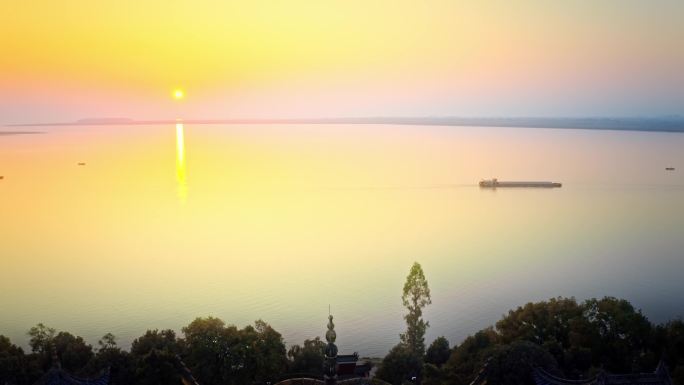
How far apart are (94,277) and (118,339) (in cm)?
688

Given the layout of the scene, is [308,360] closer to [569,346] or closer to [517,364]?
[517,364]

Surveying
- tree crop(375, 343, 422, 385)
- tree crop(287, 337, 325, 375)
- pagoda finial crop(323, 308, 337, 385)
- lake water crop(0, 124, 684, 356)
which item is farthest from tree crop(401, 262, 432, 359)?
pagoda finial crop(323, 308, 337, 385)

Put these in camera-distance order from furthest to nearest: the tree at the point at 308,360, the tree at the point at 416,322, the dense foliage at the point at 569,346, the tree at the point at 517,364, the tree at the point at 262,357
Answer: the tree at the point at 416,322 → the tree at the point at 308,360 → the tree at the point at 262,357 → the dense foliage at the point at 569,346 → the tree at the point at 517,364

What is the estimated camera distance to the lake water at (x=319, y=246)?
2072cm

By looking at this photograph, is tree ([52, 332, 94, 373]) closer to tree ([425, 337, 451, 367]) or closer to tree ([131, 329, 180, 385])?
tree ([131, 329, 180, 385])

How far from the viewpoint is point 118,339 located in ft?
59.7

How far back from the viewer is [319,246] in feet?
94.9

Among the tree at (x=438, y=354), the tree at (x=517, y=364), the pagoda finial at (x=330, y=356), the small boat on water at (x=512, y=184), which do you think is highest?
the small boat on water at (x=512, y=184)

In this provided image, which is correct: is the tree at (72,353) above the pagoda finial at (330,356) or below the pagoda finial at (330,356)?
below

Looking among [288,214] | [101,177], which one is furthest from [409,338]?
[101,177]

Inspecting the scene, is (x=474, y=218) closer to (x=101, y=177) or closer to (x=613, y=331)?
(x=613, y=331)

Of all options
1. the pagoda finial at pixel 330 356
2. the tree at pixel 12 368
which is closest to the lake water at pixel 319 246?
the tree at pixel 12 368

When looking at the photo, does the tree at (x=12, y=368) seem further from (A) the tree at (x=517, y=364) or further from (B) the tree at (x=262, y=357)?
(A) the tree at (x=517, y=364)

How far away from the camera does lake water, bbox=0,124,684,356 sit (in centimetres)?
2072
